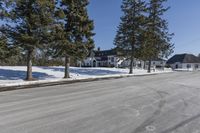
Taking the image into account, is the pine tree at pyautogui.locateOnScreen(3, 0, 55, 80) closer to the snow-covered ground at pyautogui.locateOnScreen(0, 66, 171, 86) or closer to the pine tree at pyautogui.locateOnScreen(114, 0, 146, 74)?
the snow-covered ground at pyautogui.locateOnScreen(0, 66, 171, 86)

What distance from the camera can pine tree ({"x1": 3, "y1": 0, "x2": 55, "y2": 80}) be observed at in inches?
837

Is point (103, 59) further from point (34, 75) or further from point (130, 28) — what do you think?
point (34, 75)

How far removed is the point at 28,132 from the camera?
6223 mm

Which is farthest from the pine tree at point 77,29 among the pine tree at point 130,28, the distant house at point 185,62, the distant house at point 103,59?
the distant house at point 185,62

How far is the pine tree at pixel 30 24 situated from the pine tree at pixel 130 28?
815 inches

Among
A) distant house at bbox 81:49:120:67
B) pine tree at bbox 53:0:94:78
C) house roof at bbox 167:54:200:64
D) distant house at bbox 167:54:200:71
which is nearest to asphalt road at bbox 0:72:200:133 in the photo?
pine tree at bbox 53:0:94:78

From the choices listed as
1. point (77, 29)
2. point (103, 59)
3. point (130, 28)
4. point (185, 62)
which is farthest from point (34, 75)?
point (185, 62)

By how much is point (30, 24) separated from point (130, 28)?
2258cm

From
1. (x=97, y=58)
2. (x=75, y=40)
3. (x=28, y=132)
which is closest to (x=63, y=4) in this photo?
(x=75, y=40)

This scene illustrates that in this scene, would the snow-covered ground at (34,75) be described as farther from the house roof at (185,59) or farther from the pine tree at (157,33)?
the house roof at (185,59)

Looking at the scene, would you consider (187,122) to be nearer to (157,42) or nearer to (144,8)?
(144,8)

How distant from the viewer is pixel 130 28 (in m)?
41.4

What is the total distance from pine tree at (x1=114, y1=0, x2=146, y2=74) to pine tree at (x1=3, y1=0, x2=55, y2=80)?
20.7 meters

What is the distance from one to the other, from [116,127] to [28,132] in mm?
2202
